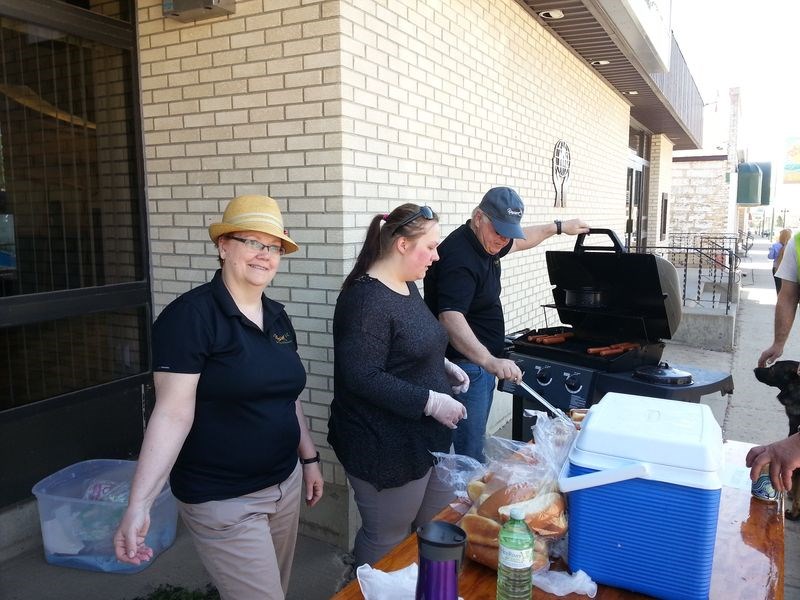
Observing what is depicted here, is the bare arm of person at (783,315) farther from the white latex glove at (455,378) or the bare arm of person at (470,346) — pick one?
the white latex glove at (455,378)

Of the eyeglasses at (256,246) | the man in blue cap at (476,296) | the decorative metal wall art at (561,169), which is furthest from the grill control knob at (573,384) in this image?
the decorative metal wall art at (561,169)

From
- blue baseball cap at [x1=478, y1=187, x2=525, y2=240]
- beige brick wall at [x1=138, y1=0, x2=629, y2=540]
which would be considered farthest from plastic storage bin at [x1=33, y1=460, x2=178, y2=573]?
blue baseball cap at [x1=478, y1=187, x2=525, y2=240]

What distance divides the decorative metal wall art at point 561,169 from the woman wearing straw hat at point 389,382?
→ 4.81 metres

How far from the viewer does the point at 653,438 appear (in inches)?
56.3

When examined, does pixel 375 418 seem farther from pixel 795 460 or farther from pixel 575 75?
pixel 575 75

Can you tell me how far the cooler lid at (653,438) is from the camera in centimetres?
139

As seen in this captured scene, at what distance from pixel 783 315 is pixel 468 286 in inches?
94.9

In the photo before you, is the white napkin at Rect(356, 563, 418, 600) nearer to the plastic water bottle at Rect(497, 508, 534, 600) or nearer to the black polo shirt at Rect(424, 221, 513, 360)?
the plastic water bottle at Rect(497, 508, 534, 600)

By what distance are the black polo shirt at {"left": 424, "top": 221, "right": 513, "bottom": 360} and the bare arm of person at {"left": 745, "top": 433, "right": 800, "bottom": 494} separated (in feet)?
4.67

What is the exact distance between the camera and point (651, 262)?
3039 millimetres

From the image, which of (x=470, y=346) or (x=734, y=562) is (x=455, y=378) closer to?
(x=470, y=346)

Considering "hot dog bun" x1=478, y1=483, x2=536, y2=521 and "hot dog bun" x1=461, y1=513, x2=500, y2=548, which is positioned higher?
"hot dog bun" x1=478, y1=483, x2=536, y2=521

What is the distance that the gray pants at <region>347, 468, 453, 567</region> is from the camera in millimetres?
2377

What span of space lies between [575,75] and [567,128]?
27.3 inches
